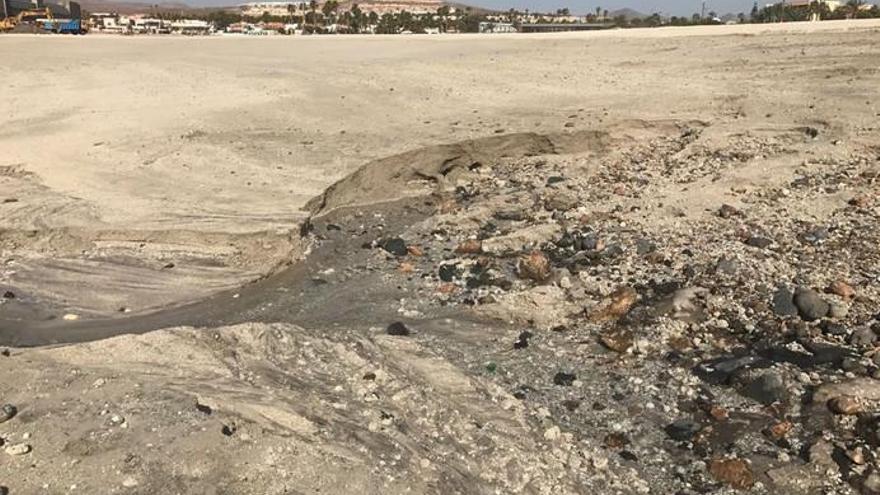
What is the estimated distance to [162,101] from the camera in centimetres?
1229

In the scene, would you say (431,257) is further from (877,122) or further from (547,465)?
(877,122)

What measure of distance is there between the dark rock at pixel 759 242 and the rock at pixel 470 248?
7.52 ft

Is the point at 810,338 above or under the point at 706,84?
under

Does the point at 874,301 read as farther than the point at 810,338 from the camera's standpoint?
Yes

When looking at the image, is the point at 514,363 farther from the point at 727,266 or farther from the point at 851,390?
the point at 727,266

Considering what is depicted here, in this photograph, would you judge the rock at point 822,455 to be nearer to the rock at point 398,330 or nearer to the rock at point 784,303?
the rock at point 784,303

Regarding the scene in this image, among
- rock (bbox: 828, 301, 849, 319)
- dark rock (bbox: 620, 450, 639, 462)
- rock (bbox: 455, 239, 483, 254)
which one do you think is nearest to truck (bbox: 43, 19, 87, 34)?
rock (bbox: 455, 239, 483, 254)

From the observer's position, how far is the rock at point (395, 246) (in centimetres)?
727

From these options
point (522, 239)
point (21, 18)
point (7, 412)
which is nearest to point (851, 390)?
point (522, 239)

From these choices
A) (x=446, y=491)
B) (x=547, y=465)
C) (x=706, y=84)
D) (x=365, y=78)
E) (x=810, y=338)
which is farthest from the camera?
(x=365, y=78)

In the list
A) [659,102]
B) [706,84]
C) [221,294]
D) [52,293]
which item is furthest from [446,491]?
[706,84]

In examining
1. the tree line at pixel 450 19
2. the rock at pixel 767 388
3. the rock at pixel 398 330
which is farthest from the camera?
the tree line at pixel 450 19

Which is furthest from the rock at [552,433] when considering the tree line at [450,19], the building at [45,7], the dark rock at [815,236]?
the building at [45,7]

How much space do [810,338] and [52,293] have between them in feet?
18.5
